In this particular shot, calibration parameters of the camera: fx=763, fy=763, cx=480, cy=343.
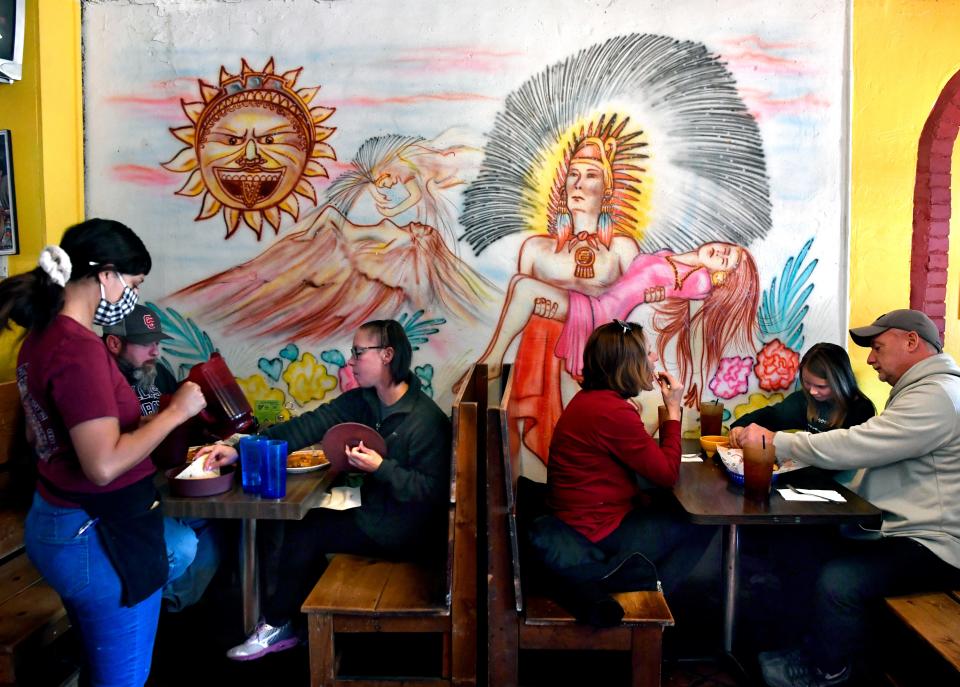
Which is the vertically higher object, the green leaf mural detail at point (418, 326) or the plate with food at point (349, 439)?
the green leaf mural detail at point (418, 326)

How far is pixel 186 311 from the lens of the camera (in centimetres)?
385

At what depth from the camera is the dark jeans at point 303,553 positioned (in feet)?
9.36

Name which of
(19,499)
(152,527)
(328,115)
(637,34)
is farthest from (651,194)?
(19,499)

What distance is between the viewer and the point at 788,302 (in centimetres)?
371

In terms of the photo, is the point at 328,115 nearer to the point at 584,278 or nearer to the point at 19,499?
the point at 584,278

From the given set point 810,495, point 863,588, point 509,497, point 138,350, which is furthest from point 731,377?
point 138,350

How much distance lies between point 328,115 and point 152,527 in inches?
94.8

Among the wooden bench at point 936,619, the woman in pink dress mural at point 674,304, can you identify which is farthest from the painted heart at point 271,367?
the wooden bench at point 936,619

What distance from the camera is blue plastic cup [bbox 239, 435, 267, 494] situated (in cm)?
248

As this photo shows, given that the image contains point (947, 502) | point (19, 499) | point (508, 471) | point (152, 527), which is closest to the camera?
point (152, 527)

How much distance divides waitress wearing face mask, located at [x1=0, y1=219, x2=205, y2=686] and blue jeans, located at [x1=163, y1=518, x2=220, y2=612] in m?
0.63

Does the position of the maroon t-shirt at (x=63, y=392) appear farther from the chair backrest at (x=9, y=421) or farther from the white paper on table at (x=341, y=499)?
the chair backrest at (x=9, y=421)

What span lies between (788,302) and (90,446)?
10.3ft

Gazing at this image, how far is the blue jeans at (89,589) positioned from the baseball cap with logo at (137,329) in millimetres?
1441
